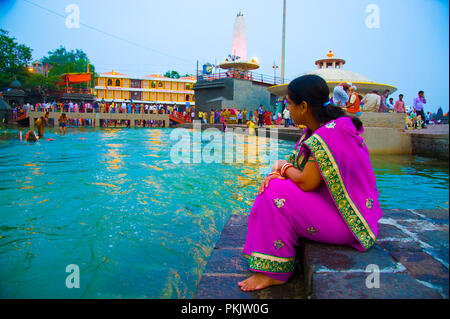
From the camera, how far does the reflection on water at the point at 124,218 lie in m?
2.10

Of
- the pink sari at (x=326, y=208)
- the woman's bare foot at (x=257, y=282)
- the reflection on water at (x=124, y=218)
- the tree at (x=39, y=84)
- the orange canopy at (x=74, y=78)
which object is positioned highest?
the orange canopy at (x=74, y=78)

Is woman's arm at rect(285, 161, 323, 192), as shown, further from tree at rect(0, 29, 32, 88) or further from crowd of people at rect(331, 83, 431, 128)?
tree at rect(0, 29, 32, 88)

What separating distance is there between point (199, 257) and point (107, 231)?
108 cm

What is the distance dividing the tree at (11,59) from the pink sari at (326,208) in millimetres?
35165

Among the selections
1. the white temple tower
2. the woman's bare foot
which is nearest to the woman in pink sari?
the woman's bare foot

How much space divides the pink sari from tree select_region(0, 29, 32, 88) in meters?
35.2

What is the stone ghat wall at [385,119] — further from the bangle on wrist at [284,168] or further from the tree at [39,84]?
the tree at [39,84]

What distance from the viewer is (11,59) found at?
29031 millimetres

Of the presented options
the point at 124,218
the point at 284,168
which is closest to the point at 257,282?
the point at 284,168

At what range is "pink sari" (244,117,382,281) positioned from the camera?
1.55 m

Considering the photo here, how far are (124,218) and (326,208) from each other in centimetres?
246

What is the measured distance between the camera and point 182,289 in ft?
6.55

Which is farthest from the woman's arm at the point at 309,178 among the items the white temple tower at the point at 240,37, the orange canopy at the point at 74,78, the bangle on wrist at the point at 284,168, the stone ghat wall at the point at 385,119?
the orange canopy at the point at 74,78

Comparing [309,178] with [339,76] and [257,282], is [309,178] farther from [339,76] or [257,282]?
[339,76]
